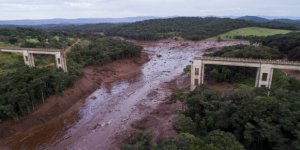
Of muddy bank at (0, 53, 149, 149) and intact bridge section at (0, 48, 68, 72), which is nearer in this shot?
muddy bank at (0, 53, 149, 149)

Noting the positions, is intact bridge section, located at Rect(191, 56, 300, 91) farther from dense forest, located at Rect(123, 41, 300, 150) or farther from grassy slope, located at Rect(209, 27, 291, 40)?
grassy slope, located at Rect(209, 27, 291, 40)

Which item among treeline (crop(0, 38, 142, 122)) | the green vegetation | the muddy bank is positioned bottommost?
the muddy bank

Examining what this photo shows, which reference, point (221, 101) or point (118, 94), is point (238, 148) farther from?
point (118, 94)

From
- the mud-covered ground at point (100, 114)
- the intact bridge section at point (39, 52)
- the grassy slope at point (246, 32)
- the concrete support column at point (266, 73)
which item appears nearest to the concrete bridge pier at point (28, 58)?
the intact bridge section at point (39, 52)

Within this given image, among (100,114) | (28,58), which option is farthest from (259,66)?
(28,58)

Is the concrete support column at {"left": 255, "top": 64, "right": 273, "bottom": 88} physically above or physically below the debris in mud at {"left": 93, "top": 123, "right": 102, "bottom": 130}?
above

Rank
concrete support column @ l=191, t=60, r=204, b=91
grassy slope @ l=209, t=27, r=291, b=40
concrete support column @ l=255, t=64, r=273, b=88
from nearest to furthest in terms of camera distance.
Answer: concrete support column @ l=255, t=64, r=273, b=88, concrete support column @ l=191, t=60, r=204, b=91, grassy slope @ l=209, t=27, r=291, b=40

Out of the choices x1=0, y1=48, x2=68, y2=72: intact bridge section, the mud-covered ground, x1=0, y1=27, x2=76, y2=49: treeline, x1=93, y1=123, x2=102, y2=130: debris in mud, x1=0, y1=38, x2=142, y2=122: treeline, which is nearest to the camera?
the mud-covered ground

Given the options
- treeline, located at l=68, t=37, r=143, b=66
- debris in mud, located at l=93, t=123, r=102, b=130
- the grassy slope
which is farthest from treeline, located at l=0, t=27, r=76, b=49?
the grassy slope

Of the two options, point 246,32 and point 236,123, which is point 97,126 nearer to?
point 236,123
